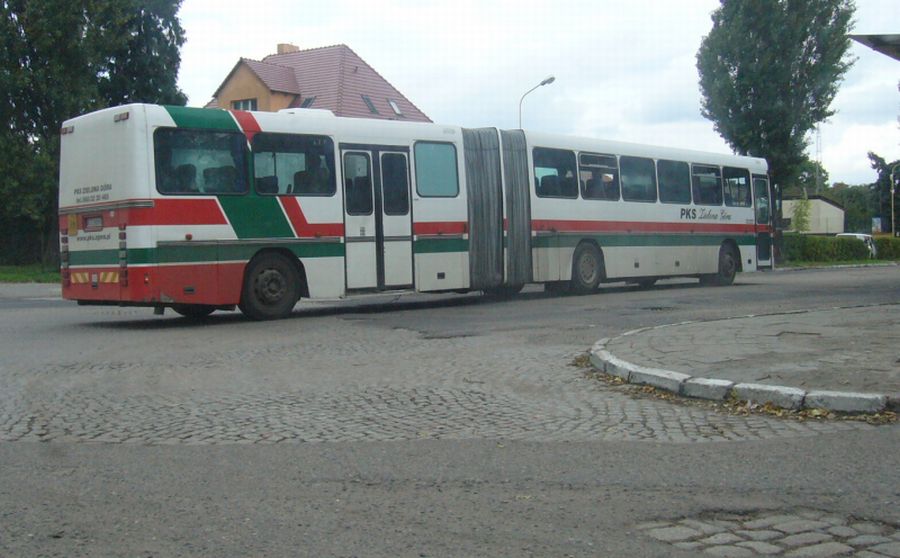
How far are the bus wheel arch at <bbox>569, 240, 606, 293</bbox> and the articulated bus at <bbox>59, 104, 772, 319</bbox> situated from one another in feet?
0.13

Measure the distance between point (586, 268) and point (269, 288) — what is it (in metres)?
8.16

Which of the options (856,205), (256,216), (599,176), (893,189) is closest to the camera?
(256,216)

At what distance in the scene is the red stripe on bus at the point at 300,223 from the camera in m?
15.2

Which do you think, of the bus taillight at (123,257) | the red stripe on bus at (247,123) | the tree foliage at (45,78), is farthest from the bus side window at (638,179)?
the tree foliage at (45,78)

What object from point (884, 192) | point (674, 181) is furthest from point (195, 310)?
point (884, 192)

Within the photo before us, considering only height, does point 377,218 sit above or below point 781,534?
above

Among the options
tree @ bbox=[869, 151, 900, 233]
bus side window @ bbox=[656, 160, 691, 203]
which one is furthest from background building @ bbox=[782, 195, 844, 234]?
bus side window @ bbox=[656, 160, 691, 203]

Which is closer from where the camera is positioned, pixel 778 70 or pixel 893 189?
pixel 778 70

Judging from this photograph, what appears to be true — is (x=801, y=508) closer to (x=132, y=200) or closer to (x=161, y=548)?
(x=161, y=548)

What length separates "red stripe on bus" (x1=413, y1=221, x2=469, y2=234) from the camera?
56.4 feet

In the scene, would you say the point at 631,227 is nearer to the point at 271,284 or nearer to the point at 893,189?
the point at 271,284

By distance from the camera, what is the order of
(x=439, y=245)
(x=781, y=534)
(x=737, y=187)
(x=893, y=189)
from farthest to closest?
(x=893, y=189) < (x=737, y=187) < (x=439, y=245) < (x=781, y=534)

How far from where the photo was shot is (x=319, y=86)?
183ft

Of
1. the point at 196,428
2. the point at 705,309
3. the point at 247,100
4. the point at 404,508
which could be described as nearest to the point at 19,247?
the point at 247,100
